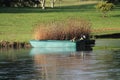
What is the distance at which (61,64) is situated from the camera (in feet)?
107

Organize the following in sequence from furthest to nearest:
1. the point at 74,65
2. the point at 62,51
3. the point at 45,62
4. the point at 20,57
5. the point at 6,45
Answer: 1. the point at 6,45
2. the point at 62,51
3. the point at 20,57
4. the point at 45,62
5. the point at 74,65

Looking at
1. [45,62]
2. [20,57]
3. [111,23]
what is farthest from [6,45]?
[111,23]

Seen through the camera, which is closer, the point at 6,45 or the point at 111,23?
the point at 6,45

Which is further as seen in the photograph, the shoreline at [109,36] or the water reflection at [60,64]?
the shoreline at [109,36]

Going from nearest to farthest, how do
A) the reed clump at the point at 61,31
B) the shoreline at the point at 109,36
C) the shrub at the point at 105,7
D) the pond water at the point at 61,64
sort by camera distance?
the pond water at the point at 61,64
the reed clump at the point at 61,31
the shoreline at the point at 109,36
the shrub at the point at 105,7

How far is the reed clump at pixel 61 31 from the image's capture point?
47594 millimetres

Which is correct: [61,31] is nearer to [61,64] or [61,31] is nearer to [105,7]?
[61,64]

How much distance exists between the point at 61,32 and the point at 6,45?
4.35 m

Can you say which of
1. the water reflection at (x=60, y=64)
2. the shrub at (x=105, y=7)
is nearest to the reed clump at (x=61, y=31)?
the water reflection at (x=60, y=64)

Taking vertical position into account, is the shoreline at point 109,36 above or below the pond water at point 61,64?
below

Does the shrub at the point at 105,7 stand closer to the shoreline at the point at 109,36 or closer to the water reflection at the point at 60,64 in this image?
the shoreline at the point at 109,36

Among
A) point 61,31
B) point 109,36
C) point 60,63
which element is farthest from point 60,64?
point 109,36

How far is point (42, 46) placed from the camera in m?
47.3

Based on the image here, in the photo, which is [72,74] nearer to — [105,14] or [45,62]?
[45,62]
